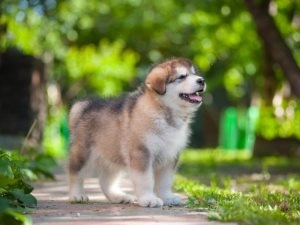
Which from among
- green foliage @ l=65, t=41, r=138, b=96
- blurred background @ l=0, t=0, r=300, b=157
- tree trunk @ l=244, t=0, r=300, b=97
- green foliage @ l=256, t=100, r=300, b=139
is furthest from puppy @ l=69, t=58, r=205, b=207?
green foliage @ l=65, t=41, r=138, b=96

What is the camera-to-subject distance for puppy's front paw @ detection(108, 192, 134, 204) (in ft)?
26.5

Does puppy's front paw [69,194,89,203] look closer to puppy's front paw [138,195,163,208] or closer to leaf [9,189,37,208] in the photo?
puppy's front paw [138,195,163,208]

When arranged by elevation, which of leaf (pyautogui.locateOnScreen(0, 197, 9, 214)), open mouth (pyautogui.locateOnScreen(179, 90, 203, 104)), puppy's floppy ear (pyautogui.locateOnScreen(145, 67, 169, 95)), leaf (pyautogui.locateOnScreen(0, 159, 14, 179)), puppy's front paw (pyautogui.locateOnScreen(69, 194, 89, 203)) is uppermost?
puppy's floppy ear (pyautogui.locateOnScreen(145, 67, 169, 95))

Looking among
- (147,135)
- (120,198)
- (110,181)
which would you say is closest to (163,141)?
(147,135)

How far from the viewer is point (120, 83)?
2997 cm

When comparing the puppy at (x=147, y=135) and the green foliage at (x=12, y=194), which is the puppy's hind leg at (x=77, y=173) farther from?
the green foliage at (x=12, y=194)

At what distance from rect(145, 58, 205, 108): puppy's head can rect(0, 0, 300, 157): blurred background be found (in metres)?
0.84

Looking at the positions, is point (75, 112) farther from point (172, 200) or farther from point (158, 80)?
point (172, 200)

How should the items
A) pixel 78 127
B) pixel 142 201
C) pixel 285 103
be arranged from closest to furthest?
pixel 142 201 < pixel 78 127 < pixel 285 103

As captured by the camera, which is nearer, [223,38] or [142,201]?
[142,201]

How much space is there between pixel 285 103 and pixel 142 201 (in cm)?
1359

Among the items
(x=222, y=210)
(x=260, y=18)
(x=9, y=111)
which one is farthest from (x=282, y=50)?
(x=222, y=210)

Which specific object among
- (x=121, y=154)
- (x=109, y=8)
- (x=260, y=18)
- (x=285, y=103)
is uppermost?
(x=109, y=8)

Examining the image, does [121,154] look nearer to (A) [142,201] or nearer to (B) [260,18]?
(A) [142,201]
